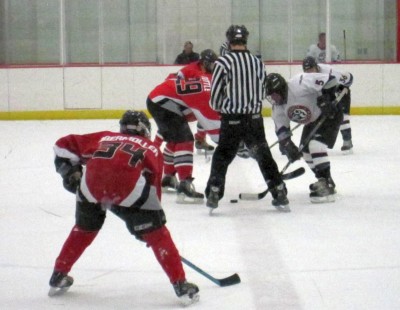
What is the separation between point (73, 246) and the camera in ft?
12.6

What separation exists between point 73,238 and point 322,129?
9.21 ft

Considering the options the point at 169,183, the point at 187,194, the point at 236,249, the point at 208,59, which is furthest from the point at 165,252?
the point at 169,183

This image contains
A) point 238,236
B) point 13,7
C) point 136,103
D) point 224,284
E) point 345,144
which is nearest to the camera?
point 224,284

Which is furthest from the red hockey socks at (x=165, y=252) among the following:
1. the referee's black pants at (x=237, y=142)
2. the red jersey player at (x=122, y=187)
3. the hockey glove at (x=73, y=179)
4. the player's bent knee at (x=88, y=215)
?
the referee's black pants at (x=237, y=142)

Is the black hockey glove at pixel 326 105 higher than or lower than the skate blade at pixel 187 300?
higher

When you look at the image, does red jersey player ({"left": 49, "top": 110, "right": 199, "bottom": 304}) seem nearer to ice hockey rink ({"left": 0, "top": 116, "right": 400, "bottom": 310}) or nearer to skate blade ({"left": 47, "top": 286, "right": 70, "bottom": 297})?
skate blade ({"left": 47, "top": 286, "right": 70, "bottom": 297})

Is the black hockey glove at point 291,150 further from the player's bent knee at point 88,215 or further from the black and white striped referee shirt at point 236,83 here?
the player's bent knee at point 88,215

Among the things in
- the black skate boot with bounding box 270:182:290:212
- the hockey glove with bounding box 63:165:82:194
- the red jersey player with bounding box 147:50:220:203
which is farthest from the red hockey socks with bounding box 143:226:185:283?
the red jersey player with bounding box 147:50:220:203

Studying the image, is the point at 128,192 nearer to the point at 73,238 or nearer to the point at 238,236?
the point at 73,238

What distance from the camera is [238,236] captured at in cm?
512

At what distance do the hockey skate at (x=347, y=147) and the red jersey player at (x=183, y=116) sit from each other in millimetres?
2452

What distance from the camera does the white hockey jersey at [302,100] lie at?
6.09 meters

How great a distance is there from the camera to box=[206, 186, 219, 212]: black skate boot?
566cm

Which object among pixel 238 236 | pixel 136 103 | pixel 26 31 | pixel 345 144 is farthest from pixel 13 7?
pixel 238 236
